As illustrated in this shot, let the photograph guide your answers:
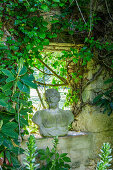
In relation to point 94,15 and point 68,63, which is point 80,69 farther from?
point 94,15

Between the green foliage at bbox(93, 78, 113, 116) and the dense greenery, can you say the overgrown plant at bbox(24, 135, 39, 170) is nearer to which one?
the dense greenery

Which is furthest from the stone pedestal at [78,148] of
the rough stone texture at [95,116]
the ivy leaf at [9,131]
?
the ivy leaf at [9,131]

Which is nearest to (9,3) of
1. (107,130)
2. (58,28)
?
(58,28)

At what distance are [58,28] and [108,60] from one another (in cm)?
75

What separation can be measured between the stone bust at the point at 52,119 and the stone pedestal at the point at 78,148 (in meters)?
0.09

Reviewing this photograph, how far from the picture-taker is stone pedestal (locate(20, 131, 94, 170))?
2353 millimetres

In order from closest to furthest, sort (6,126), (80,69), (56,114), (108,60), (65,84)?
(6,126), (56,114), (108,60), (80,69), (65,84)

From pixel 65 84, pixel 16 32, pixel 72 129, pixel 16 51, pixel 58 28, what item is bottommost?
pixel 72 129

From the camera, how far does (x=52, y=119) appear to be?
229cm

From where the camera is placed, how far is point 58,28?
239 centimetres

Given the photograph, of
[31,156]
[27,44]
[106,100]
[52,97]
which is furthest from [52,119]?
[31,156]

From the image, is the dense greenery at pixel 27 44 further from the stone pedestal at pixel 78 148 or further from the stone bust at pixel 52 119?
the stone pedestal at pixel 78 148

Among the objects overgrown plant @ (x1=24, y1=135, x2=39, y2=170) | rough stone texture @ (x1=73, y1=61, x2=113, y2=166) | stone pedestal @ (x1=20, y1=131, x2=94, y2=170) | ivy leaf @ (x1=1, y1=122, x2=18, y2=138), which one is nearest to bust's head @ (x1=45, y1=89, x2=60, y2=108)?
stone pedestal @ (x1=20, y1=131, x2=94, y2=170)

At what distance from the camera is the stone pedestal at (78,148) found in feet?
7.72
